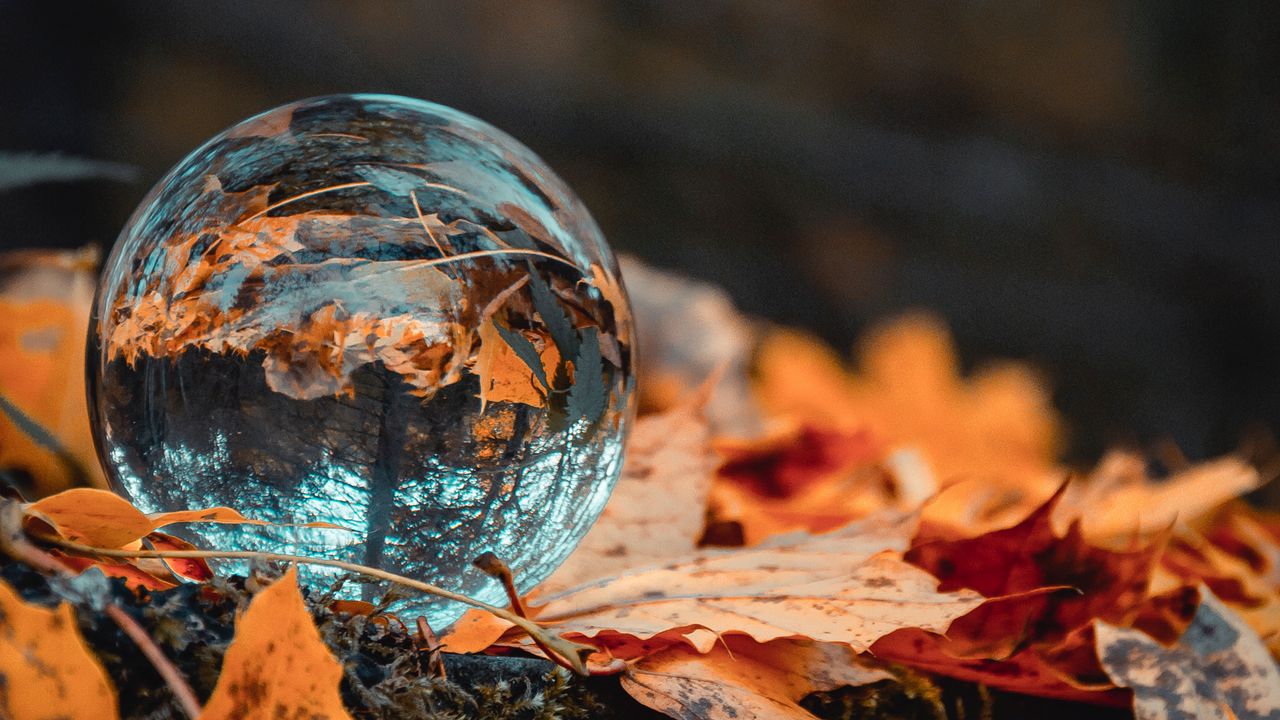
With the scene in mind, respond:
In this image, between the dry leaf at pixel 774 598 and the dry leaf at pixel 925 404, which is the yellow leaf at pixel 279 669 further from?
the dry leaf at pixel 925 404

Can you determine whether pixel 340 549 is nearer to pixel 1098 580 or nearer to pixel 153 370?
pixel 153 370

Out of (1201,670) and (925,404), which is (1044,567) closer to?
(1201,670)

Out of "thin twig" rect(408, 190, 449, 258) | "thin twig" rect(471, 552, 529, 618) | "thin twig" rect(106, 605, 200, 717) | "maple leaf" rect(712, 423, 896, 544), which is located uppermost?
"thin twig" rect(408, 190, 449, 258)

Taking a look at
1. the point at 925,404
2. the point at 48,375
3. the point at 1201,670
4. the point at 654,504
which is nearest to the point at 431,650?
the point at 654,504

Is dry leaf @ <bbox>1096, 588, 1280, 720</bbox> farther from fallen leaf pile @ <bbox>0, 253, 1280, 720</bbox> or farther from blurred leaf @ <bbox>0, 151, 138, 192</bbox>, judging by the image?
blurred leaf @ <bbox>0, 151, 138, 192</bbox>

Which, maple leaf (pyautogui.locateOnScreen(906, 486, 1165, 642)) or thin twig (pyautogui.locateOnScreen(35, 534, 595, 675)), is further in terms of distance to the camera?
maple leaf (pyautogui.locateOnScreen(906, 486, 1165, 642))

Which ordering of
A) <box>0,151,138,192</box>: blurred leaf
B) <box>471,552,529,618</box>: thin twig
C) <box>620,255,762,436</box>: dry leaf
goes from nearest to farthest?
<box>471,552,529,618</box>: thin twig
<box>0,151,138,192</box>: blurred leaf
<box>620,255,762,436</box>: dry leaf

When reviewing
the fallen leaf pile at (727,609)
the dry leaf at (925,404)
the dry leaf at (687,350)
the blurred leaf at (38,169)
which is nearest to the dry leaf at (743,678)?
the fallen leaf pile at (727,609)

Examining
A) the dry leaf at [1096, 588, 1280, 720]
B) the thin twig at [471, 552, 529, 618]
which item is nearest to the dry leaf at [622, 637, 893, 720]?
the thin twig at [471, 552, 529, 618]
